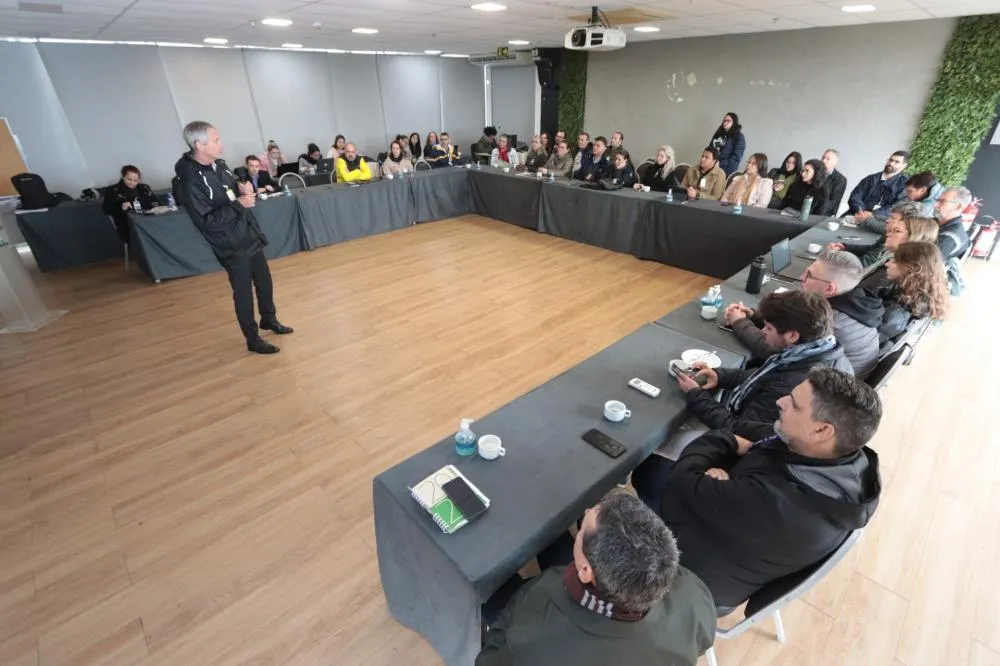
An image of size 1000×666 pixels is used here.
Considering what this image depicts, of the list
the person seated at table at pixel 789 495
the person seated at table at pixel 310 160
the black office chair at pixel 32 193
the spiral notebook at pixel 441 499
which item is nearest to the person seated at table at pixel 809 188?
the person seated at table at pixel 789 495

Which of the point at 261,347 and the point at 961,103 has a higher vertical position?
the point at 961,103

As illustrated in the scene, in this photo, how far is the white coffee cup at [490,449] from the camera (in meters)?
1.65

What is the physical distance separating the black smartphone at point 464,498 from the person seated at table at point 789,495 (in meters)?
0.60

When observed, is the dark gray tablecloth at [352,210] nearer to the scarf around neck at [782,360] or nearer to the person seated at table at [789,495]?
the scarf around neck at [782,360]

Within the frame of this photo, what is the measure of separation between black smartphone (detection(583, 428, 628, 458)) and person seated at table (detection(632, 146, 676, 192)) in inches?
200

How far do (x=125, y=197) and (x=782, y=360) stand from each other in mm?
6816

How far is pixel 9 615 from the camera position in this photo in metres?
1.94

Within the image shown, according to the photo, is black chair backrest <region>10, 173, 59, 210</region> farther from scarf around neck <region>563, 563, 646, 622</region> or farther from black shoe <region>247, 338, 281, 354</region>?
scarf around neck <region>563, 563, 646, 622</region>

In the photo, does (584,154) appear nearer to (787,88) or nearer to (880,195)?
(787,88)

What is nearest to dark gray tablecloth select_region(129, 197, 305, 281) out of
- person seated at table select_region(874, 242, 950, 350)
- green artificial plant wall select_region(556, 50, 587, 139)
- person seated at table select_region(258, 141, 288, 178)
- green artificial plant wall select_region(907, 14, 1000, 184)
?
person seated at table select_region(258, 141, 288, 178)

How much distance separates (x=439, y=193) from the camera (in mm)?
7480

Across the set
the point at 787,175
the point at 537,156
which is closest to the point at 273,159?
the point at 537,156

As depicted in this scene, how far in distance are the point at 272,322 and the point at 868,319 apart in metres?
4.21

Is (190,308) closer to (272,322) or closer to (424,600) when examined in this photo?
(272,322)
